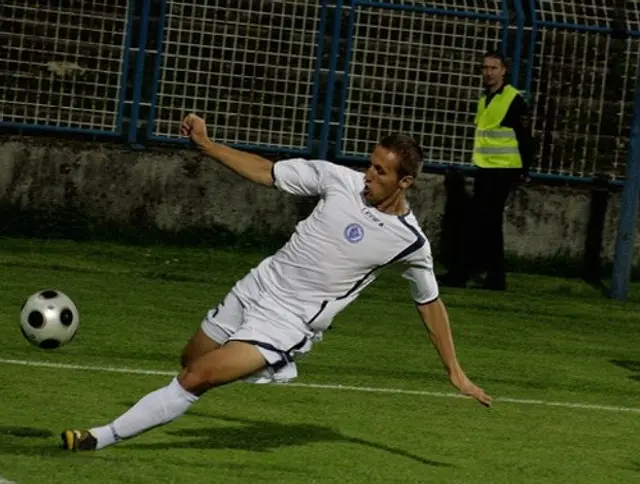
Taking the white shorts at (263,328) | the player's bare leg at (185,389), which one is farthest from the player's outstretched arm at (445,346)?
the player's bare leg at (185,389)

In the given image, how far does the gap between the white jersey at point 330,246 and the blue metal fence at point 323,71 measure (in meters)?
9.75

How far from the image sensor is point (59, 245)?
19.0 meters

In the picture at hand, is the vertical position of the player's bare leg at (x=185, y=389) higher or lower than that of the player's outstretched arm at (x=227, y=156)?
lower

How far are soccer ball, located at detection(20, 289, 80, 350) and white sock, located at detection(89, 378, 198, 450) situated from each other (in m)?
0.94

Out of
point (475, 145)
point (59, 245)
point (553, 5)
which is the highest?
point (553, 5)

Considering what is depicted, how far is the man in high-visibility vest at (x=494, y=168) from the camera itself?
18844 millimetres

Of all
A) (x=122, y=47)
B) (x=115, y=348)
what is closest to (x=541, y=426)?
(x=115, y=348)

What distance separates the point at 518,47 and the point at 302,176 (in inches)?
422

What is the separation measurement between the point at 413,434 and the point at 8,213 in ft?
27.4

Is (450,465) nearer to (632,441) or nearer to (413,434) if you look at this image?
(413,434)

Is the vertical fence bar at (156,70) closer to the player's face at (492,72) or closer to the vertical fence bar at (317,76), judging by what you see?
the vertical fence bar at (317,76)

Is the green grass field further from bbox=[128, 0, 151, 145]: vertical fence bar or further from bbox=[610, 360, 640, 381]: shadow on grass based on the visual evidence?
bbox=[128, 0, 151, 145]: vertical fence bar

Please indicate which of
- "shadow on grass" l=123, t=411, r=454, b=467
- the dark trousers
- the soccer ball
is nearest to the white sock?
"shadow on grass" l=123, t=411, r=454, b=467

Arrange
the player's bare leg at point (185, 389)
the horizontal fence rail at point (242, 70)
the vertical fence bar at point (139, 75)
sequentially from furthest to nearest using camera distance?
the horizontal fence rail at point (242, 70) → the vertical fence bar at point (139, 75) → the player's bare leg at point (185, 389)
